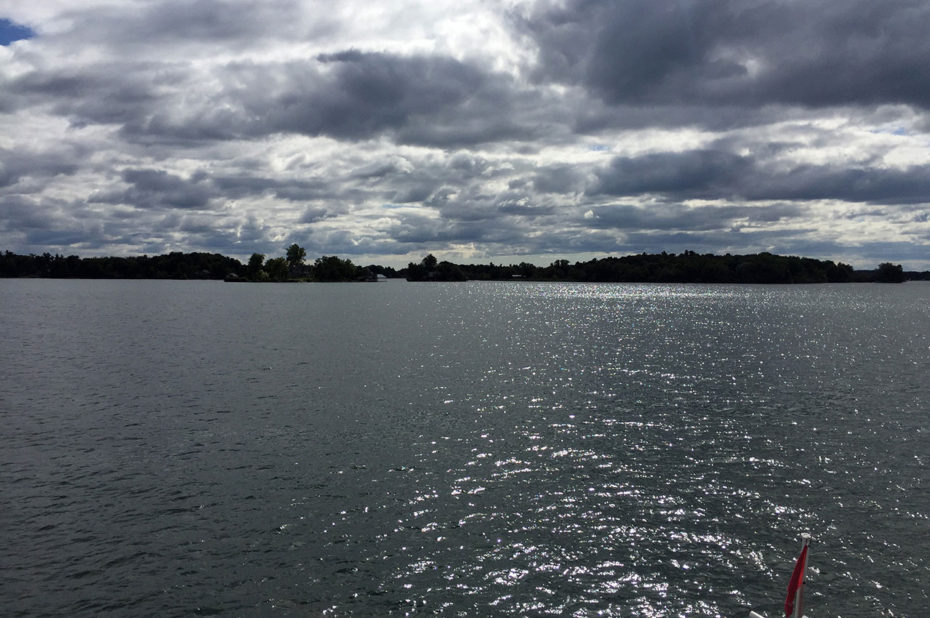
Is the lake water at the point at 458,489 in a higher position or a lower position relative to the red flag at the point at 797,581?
lower

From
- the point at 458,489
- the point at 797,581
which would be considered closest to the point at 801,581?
the point at 797,581

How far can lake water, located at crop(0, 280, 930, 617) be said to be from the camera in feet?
66.1

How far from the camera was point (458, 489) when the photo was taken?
29.2m

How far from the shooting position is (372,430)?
134ft

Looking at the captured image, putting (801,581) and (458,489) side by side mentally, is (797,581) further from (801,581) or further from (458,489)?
(458,489)

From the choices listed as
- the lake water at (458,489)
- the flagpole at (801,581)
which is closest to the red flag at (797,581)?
the flagpole at (801,581)

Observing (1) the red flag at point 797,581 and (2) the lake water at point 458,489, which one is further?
A: (2) the lake water at point 458,489

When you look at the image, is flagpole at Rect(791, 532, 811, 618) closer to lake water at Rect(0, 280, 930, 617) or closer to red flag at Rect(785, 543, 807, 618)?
red flag at Rect(785, 543, 807, 618)

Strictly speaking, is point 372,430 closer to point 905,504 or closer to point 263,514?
point 263,514

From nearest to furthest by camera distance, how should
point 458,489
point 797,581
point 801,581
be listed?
point 797,581, point 801,581, point 458,489

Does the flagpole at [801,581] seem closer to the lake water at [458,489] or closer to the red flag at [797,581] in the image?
the red flag at [797,581]

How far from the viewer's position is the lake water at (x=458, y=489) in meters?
20.1

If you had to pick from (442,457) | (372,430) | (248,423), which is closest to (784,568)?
(442,457)

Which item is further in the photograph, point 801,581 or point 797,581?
point 801,581
